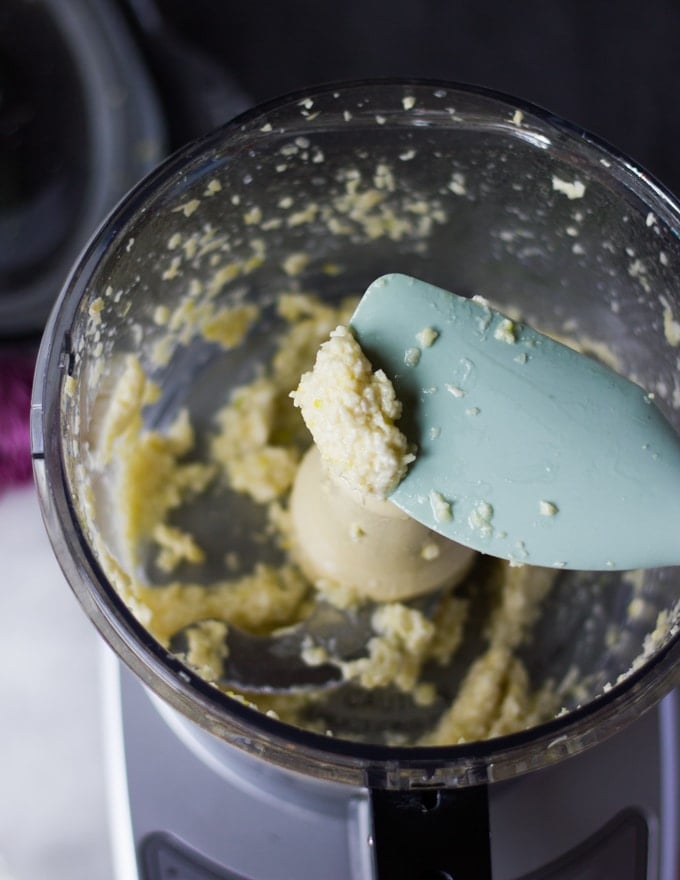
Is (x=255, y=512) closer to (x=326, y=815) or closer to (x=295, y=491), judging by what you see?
(x=295, y=491)

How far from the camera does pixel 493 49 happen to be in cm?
97

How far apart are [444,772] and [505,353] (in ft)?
0.73

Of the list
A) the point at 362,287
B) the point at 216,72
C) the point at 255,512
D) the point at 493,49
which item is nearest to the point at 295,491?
the point at 255,512

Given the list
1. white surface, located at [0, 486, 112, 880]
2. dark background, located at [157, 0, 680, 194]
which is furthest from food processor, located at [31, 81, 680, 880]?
dark background, located at [157, 0, 680, 194]

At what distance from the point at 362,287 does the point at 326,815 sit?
0.37 meters

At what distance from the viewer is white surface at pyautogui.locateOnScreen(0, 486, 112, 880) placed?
73 centimetres

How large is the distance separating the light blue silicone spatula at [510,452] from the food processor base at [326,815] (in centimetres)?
16

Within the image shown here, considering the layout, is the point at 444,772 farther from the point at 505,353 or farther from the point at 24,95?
the point at 24,95

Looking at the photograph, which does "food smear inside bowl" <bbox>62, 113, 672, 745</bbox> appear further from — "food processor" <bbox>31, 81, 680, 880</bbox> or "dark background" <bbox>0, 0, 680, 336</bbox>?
"dark background" <bbox>0, 0, 680, 336</bbox>

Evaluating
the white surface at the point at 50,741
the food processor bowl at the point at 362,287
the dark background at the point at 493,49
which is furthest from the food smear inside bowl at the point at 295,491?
the dark background at the point at 493,49

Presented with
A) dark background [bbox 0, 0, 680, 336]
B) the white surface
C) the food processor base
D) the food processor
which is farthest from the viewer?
dark background [bbox 0, 0, 680, 336]

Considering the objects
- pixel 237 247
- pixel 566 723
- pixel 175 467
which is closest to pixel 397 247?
pixel 237 247

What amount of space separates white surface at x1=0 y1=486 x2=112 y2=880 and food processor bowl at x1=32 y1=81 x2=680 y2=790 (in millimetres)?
116

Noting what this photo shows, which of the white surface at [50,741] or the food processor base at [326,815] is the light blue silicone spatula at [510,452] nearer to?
the food processor base at [326,815]
